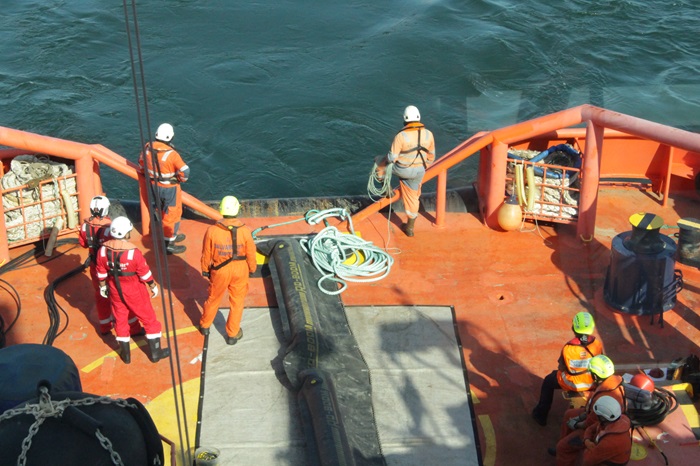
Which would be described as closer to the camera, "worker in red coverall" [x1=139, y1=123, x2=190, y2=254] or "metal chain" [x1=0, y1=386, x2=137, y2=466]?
"metal chain" [x1=0, y1=386, x2=137, y2=466]

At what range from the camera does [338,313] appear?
8.16m

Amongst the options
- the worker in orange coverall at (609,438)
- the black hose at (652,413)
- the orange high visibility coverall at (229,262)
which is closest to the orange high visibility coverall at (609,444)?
the worker in orange coverall at (609,438)

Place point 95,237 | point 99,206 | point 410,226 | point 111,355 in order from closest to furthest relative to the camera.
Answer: point 95,237 < point 99,206 < point 111,355 < point 410,226

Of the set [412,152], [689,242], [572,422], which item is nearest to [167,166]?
[412,152]

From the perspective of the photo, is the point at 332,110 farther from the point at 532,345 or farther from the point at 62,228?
the point at 532,345

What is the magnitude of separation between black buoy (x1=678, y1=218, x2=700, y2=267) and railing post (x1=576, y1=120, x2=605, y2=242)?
1.01 metres

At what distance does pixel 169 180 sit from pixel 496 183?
158 inches

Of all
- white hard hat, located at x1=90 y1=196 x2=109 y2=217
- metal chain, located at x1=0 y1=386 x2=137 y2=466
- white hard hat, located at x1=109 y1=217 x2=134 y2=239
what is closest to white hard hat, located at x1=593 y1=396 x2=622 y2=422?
metal chain, located at x1=0 y1=386 x2=137 y2=466

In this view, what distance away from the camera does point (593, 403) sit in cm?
608

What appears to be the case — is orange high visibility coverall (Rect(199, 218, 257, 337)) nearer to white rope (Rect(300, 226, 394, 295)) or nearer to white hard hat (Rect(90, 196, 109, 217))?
white hard hat (Rect(90, 196, 109, 217))

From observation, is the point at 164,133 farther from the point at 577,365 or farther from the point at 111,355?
the point at 577,365

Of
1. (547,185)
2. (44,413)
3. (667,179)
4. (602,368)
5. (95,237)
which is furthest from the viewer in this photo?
(667,179)

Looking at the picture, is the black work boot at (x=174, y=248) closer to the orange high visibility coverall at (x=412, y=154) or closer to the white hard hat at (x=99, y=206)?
the white hard hat at (x=99, y=206)

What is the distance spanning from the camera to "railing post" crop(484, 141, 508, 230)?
384 inches
